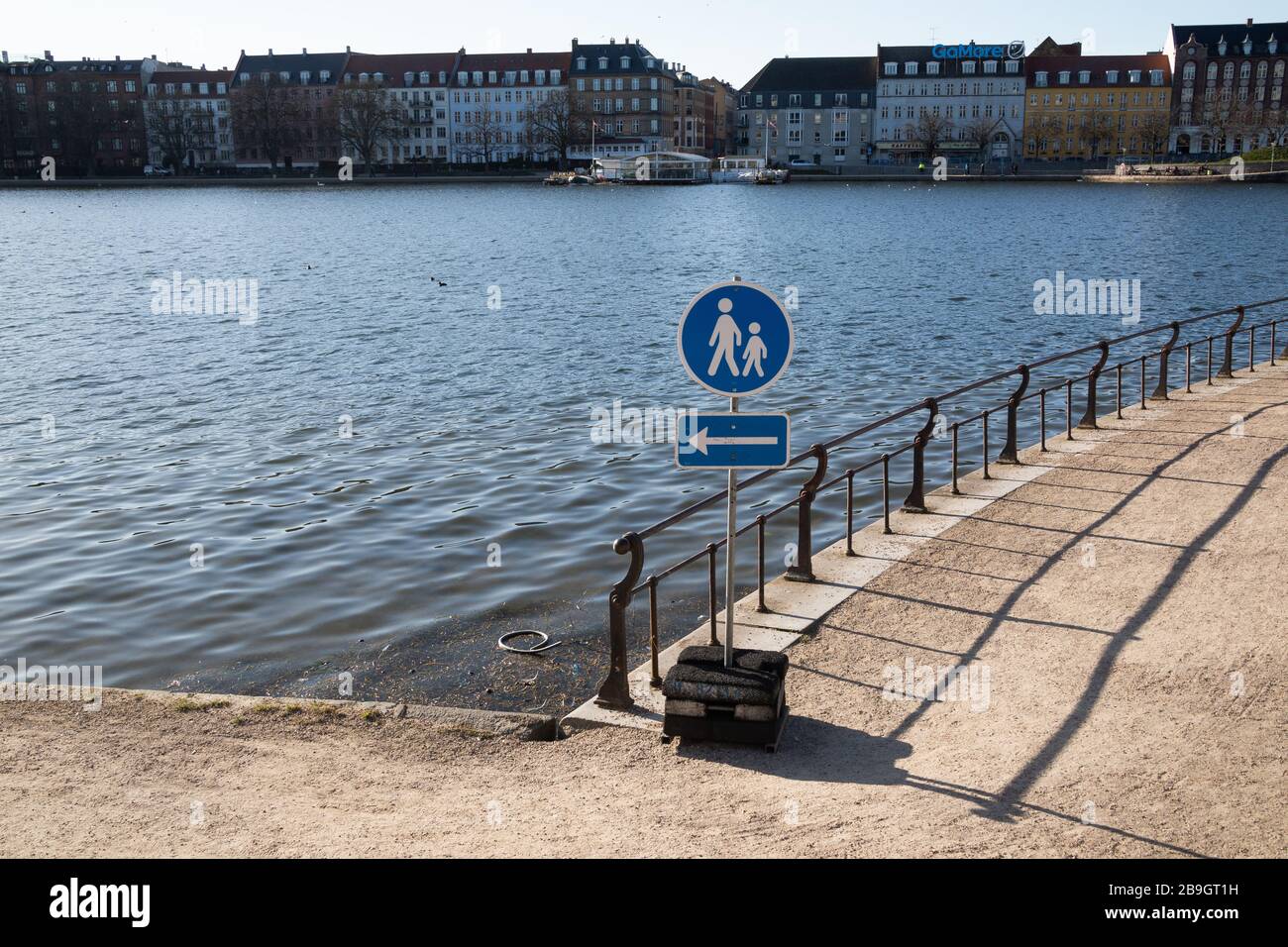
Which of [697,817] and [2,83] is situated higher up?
[2,83]

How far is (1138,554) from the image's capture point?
37.0 ft

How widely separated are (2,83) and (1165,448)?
193 m

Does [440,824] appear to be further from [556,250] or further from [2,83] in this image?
[2,83]

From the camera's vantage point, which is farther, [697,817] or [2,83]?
[2,83]

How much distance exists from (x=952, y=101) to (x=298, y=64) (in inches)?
3478

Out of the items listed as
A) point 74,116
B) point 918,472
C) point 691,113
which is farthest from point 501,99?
point 918,472

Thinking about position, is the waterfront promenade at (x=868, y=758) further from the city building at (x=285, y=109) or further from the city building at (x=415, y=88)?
the city building at (x=415, y=88)

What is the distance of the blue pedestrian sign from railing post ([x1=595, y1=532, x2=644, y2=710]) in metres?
0.90

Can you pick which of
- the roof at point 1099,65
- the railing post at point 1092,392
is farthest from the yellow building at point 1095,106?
the railing post at point 1092,392

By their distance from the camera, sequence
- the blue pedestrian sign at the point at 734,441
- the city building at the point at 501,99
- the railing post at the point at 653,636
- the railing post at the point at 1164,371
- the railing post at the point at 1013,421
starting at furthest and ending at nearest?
the city building at the point at 501,99 < the railing post at the point at 1164,371 < the railing post at the point at 1013,421 < the railing post at the point at 653,636 < the blue pedestrian sign at the point at 734,441

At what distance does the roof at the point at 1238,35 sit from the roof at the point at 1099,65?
335cm

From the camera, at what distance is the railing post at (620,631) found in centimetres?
839

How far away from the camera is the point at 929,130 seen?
16250 cm
